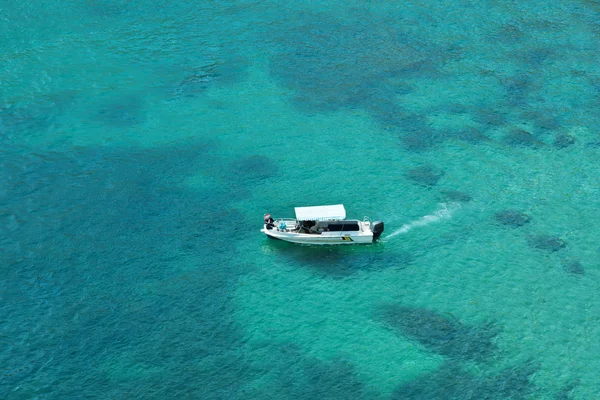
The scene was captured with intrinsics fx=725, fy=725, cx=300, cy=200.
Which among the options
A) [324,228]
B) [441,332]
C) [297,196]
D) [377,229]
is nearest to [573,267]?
[441,332]

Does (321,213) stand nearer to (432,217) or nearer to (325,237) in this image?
(325,237)

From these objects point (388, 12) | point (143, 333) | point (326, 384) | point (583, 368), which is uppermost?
point (388, 12)

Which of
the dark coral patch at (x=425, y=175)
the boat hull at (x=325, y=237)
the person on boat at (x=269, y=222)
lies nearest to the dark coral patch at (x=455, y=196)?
the dark coral patch at (x=425, y=175)

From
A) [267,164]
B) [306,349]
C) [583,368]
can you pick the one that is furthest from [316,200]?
[583,368]

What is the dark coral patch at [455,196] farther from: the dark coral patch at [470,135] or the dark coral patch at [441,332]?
the dark coral patch at [441,332]

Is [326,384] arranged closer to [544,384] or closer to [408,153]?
[544,384]

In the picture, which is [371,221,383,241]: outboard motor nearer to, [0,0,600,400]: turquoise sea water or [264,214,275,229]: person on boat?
[0,0,600,400]: turquoise sea water
